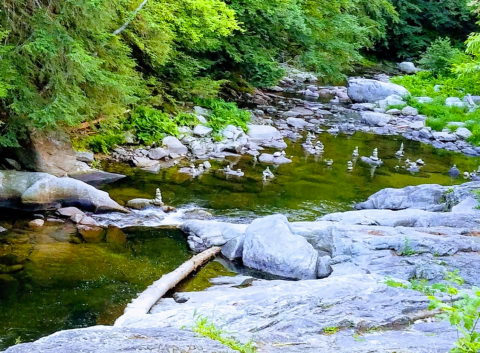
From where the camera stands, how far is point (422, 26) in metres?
40.3

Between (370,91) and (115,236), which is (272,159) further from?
(370,91)

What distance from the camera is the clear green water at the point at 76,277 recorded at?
6891 millimetres

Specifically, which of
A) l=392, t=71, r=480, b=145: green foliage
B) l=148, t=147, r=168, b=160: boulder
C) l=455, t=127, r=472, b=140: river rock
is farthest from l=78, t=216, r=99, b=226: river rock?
l=455, t=127, r=472, b=140: river rock

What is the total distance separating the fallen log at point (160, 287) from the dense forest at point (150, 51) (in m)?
3.96

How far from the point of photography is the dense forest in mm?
10234

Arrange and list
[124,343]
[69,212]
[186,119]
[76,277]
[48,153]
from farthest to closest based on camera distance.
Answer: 1. [186,119]
2. [48,153]
3. [69,212]
4. [76,277]
5. [124,343]

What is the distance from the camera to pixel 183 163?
49.2ft

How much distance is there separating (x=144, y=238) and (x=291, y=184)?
521cm

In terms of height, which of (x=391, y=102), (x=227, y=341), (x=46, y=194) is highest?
(x=227, y=341)

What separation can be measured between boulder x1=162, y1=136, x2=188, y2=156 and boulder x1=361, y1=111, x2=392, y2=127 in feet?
31.8

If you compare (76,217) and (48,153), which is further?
(48,153)

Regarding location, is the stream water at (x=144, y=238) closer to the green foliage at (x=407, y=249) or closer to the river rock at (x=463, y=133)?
the green foliage at (x=407, y=249)

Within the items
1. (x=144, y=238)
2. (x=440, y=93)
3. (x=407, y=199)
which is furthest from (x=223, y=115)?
(x=440, y=93)

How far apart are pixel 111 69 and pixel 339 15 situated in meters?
12.8
